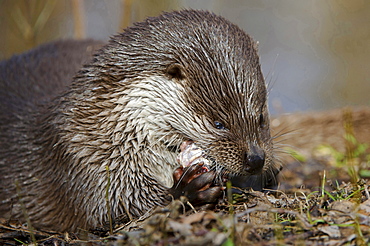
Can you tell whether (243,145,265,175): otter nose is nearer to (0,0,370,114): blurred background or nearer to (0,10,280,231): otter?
(0,10,280,231): otter

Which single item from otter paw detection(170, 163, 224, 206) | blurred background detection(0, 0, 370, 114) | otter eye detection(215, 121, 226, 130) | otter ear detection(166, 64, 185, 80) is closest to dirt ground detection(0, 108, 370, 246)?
otter paw detection(170, 163, 224, 206)

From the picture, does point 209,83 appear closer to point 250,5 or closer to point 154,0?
point 154,0

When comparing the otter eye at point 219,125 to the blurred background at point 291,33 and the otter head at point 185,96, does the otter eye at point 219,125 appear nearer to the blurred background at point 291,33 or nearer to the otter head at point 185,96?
the otter head at point 185,96

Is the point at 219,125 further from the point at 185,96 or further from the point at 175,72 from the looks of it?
the point at 175,72

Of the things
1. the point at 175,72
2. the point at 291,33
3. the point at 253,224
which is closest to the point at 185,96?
the point at 175,72

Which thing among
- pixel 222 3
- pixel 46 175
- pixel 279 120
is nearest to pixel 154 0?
pixel 222 3

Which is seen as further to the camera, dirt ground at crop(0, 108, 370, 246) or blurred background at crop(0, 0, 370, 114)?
blurred background at crop(0, 0, 370, 114)
